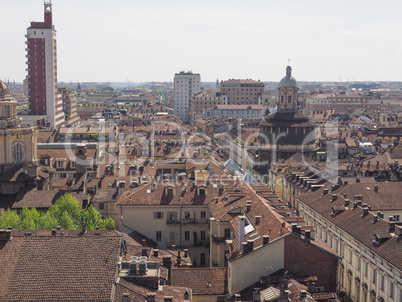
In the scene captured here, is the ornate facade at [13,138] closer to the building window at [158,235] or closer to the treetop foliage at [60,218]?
the treetop foliage at [60,218]

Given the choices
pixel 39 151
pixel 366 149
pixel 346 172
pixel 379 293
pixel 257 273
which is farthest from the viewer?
pixel 366 149

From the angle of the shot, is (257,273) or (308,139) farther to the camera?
(308,139)

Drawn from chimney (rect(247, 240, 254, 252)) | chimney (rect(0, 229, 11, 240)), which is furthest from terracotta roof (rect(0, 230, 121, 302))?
chimney (rect(247, 240, 254, 252))

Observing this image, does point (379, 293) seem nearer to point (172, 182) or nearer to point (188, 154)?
point (172, 182)

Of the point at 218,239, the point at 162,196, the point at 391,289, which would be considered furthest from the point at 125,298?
the point at 162,196

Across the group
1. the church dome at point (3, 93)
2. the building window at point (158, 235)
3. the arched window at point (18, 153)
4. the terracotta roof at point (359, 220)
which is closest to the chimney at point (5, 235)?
the terracotta roof at point (359, 220)

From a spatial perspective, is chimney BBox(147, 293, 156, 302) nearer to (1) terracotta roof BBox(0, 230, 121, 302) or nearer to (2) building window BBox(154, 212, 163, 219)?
(1) terracotta roof BBox(0, 230, 121, 302)

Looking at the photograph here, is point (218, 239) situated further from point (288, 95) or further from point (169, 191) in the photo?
point (288, 95)

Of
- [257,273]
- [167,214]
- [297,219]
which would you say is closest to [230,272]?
[257,273]
